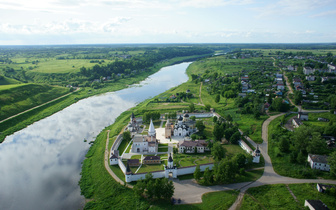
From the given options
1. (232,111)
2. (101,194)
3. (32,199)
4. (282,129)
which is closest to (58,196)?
(32,199)

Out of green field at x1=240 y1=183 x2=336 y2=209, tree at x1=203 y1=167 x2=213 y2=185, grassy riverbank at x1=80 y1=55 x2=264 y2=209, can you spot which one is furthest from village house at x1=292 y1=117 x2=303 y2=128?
tree at x1=203 y1=167 x2=213 y2=185

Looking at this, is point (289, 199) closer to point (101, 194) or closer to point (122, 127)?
point (101, 194)

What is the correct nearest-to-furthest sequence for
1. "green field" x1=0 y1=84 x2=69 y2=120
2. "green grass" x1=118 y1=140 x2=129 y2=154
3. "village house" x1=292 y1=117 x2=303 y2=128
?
1. "green grass" x1=118 y1=140 x2=129 y2=154
2. "village house" x1=292 y1=117 x2=303 y2=128
3. "green field" x1=0 y1=84 x2=69 y2=120

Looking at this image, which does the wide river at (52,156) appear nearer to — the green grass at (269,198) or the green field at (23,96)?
the green field at (23,96)

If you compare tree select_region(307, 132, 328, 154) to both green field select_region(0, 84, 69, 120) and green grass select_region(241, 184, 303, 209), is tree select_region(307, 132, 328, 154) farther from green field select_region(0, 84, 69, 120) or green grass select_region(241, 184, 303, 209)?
green field select_region(0, 84, 69, 120)

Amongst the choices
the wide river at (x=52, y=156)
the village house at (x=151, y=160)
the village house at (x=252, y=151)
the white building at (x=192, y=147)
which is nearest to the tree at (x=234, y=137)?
the village house at (x=252, y=151)

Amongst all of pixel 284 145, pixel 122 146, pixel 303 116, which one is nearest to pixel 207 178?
pixel 284 145
